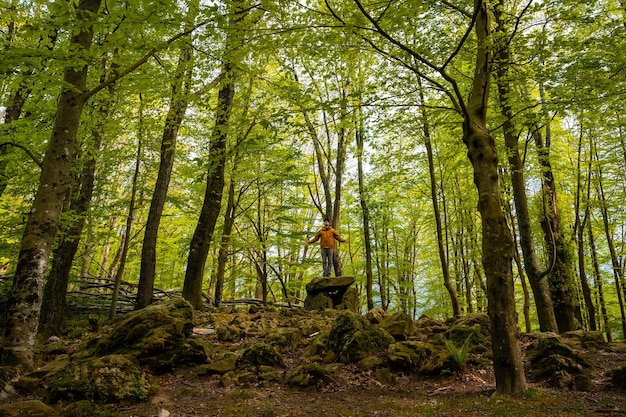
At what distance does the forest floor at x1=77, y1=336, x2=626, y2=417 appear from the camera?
13.2 ft

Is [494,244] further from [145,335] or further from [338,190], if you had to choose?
[338,190]

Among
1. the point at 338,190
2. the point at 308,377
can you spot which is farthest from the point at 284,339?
the point at 338,190

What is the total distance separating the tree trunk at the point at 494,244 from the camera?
14.5 ft

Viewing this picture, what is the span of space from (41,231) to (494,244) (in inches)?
266

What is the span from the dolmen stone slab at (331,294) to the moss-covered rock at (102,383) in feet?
23.4

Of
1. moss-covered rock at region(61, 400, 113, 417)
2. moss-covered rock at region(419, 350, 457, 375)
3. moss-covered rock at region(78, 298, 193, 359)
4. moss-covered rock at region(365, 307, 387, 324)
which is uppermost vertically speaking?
moss-covered rock at region(365, 307, 387, 324)

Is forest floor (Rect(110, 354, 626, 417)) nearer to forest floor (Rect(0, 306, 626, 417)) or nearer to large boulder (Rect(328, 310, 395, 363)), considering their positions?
forest floor (Rect(0, 306, 626, 417))

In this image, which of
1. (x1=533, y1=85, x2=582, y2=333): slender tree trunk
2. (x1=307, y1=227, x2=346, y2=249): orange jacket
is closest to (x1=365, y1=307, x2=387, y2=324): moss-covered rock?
(x1=307, y1=227, x2=346, y2=249): orange jacket

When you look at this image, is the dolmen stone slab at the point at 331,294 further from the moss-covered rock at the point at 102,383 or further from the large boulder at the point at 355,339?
the moss-covered rock at the point at 102,383

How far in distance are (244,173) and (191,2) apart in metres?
8.24

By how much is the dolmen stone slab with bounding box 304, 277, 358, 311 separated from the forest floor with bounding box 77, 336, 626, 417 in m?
5.81

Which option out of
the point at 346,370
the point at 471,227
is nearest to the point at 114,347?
the point at 346,370

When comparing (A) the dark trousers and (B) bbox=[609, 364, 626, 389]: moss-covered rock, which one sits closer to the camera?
(B) bbox=[609, 364, 626, 389]: moss-covered rock

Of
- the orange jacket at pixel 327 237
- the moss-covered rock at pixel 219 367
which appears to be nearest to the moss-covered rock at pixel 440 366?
the moss-covered rock at pixel 219 367
